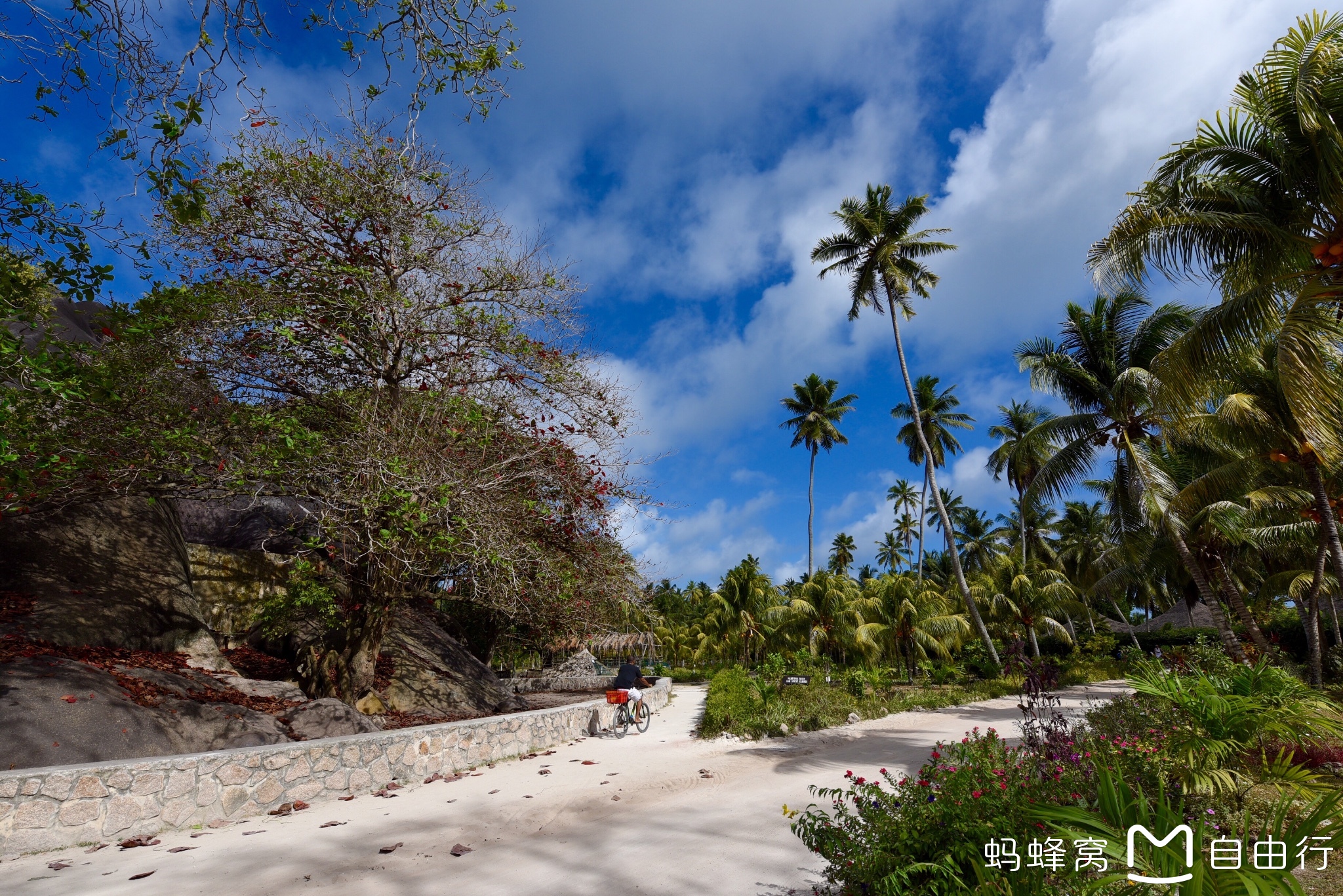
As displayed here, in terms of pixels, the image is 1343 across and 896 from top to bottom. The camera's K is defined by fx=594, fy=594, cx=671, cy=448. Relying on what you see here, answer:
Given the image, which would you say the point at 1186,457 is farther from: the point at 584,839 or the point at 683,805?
the point at 584,839

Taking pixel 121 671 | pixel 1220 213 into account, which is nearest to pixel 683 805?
pixel 121 671

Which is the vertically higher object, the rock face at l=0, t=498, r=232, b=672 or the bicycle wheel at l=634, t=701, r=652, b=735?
the rock face at l=0, t=498, r=232, b=672

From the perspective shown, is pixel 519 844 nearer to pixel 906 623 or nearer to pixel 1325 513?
pixel 1325 513

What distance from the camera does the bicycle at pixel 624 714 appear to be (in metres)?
12.5

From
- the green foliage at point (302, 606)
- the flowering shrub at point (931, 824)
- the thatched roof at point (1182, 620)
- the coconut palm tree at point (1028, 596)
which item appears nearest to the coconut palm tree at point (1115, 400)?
the coconut palm tree at point (1028, 596)

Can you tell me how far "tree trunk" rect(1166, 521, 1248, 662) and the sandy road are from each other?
9386 mm

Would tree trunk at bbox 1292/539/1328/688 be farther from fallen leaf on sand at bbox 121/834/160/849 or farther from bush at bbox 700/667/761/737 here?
fallen leaf on sand at bbox 121/834/160/849

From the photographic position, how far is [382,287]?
33.7 ft

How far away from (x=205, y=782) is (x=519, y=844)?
3.44m

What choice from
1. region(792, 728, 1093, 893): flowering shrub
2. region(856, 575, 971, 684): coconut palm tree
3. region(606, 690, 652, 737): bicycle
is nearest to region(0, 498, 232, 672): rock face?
region(606, 690, 652, 737): bicycle

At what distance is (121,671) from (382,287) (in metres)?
6.69

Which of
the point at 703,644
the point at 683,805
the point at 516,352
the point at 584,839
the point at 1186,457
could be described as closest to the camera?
the point at 584,839

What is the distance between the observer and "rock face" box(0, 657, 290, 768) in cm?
621

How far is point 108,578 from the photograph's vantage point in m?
10.0
